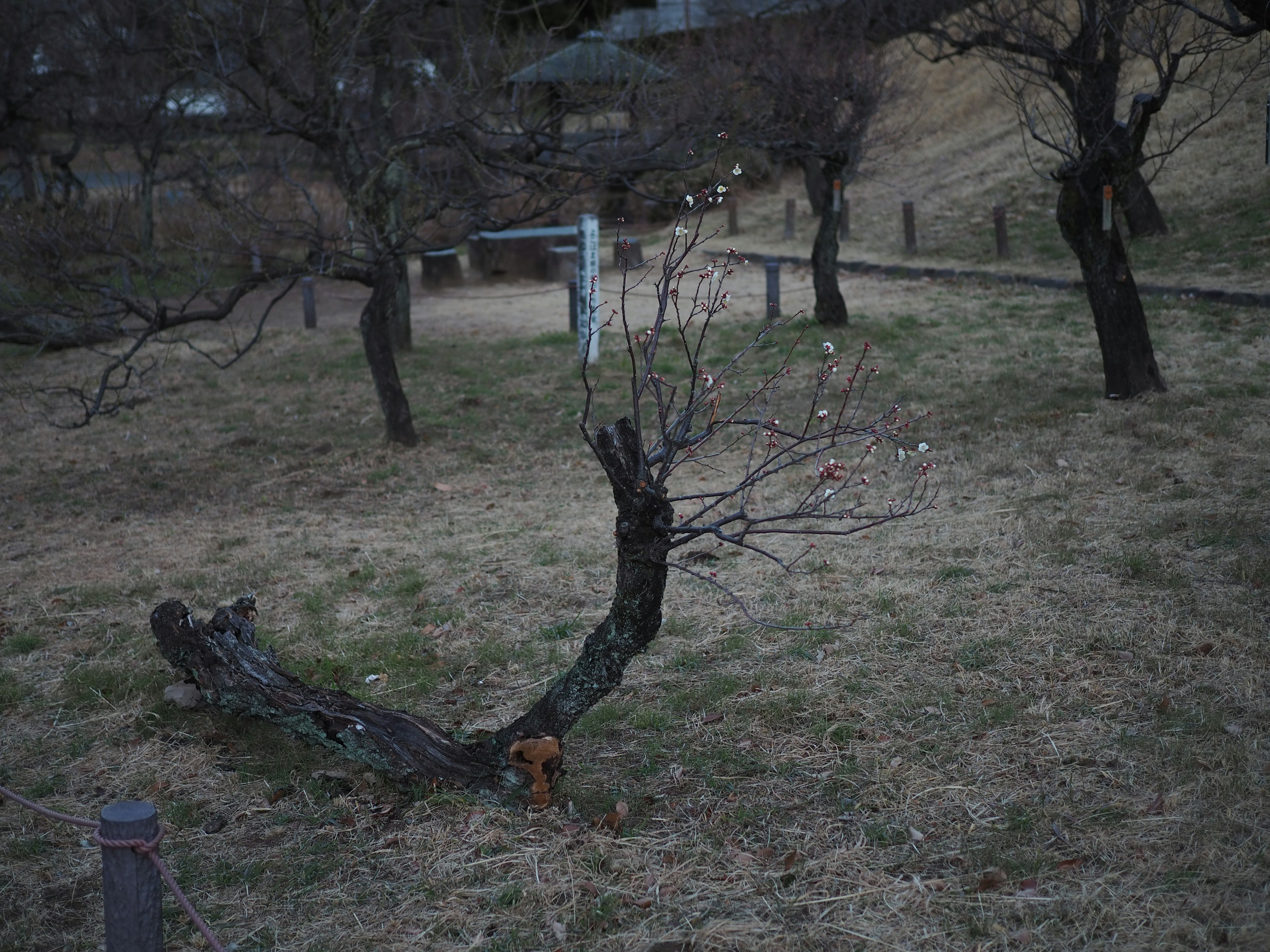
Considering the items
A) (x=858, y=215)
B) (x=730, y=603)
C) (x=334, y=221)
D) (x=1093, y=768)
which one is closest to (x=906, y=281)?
(x=858, y=215)

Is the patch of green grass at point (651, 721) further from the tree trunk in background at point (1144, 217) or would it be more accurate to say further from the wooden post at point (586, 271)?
the tree trunk in background at point (1144, 217)

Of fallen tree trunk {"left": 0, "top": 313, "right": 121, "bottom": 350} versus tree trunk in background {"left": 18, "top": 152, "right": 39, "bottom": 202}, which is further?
tree trunk in background {"left": 18, "top": 152, "right": 39, "bottom": 202}

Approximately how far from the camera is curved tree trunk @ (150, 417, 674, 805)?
3734 mm

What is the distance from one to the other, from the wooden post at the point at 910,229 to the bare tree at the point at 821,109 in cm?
402

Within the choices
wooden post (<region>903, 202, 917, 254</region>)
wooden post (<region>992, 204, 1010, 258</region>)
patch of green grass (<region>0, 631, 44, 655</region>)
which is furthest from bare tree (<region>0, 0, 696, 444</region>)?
wooden post (<region>903, 202, 917, 254</region>)

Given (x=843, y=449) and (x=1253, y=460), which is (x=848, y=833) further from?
(x=843, y=449)

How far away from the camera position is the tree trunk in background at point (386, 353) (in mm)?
9359

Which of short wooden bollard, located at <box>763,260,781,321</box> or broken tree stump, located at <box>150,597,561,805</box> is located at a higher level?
short wooden bollard, located at <box>763,260,781,321</box>

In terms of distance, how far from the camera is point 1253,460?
22.5 ft

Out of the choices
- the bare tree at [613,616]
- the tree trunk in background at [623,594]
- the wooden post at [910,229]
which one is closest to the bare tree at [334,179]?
the bare tree at [613,616]

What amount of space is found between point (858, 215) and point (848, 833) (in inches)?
830

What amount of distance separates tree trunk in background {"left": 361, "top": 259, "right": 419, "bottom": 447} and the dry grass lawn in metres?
0.45

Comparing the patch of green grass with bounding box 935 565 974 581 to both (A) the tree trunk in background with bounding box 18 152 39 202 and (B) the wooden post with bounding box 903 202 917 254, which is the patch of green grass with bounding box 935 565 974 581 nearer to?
(B) the wooden post with bounding box 903 202 917 254

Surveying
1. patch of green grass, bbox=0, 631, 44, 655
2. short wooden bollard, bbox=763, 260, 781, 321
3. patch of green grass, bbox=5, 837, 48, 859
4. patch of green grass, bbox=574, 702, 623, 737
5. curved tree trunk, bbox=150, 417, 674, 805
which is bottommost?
patch of green grass, bbox=5, 837, 48, 859
